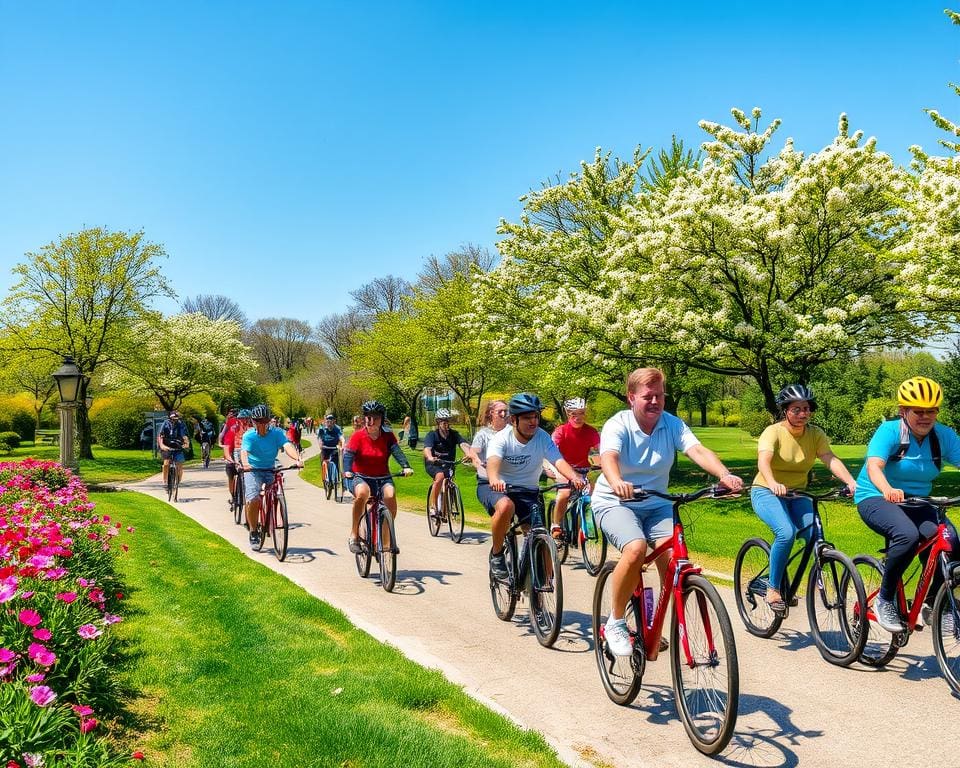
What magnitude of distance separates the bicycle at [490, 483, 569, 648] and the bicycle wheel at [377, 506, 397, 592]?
173cm

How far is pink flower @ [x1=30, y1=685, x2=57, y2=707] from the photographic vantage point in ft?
11.4

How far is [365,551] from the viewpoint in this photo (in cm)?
876

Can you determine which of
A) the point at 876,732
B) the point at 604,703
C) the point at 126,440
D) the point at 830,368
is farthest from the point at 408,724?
the point at 126,440

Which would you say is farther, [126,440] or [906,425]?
[126,440]

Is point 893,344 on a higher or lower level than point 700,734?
higher

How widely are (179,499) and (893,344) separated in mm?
17501

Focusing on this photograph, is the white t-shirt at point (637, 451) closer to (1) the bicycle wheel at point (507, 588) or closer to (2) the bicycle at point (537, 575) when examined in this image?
(2) the bicycle at point (537, 575)

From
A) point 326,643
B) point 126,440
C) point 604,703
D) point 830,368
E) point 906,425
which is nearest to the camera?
point 604,703

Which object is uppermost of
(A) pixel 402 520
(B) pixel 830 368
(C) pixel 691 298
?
(C) pixel 691 298

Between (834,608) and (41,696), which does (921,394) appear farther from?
(41,696)

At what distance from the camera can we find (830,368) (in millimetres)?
22688

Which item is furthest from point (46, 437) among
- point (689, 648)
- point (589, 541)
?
point (689, 648)

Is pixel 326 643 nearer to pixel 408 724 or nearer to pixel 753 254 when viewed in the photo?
pixel 408 724

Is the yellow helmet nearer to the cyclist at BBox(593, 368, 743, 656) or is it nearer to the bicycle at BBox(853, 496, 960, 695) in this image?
the bicycle at BBox(853, 496, 960, 695)
